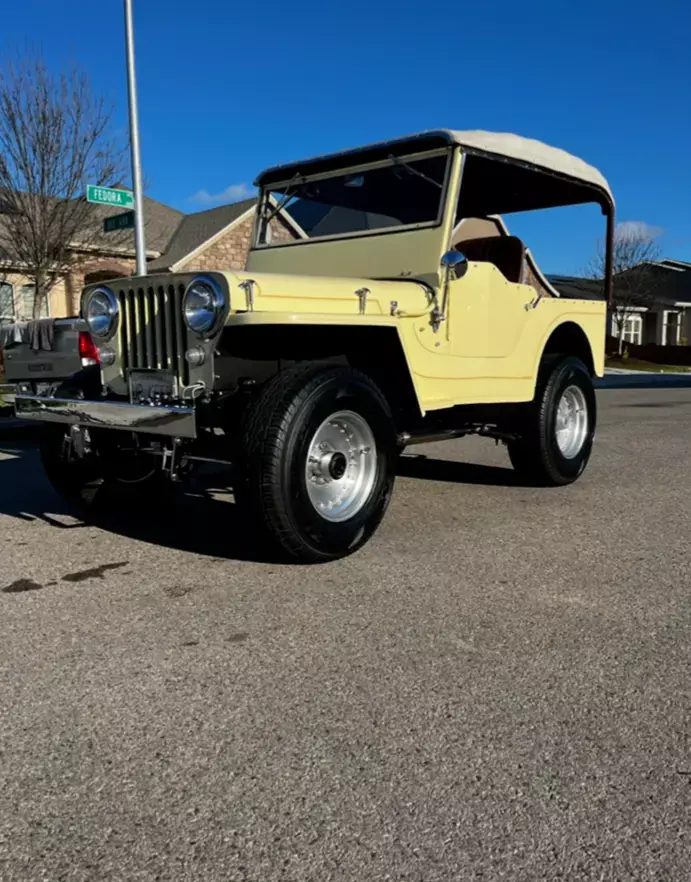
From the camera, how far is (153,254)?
73.7 feet

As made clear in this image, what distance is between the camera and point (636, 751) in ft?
7.68

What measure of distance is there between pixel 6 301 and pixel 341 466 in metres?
19.4

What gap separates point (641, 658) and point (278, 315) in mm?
2224

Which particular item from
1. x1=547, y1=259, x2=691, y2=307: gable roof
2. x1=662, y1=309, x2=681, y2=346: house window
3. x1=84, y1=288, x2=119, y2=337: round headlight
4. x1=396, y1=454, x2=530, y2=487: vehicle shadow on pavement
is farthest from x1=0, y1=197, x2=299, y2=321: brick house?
x1=662, y1=309, x2=681, y2=346: house window

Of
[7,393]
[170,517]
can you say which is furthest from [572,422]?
[7,393]

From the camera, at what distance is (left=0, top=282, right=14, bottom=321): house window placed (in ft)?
68.7

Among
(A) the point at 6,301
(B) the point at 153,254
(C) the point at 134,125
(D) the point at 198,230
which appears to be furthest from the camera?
(D) the point at 198,230

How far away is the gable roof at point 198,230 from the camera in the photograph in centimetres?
2292

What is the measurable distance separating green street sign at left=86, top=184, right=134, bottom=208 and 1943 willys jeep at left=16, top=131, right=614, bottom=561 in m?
6.13

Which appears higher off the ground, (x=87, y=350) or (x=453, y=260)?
(x=453, y=260)

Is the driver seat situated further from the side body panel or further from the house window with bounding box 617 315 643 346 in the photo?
the house window with bounding box 617 315 643 346

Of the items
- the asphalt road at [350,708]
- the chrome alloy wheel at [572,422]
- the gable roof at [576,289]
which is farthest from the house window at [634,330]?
the asphalt road at [350,708]

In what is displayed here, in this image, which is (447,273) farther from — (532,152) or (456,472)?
(456,472)

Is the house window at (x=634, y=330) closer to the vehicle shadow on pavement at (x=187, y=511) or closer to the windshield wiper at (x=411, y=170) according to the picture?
the vehicle shadow on pavement at (x=187, y=511)
